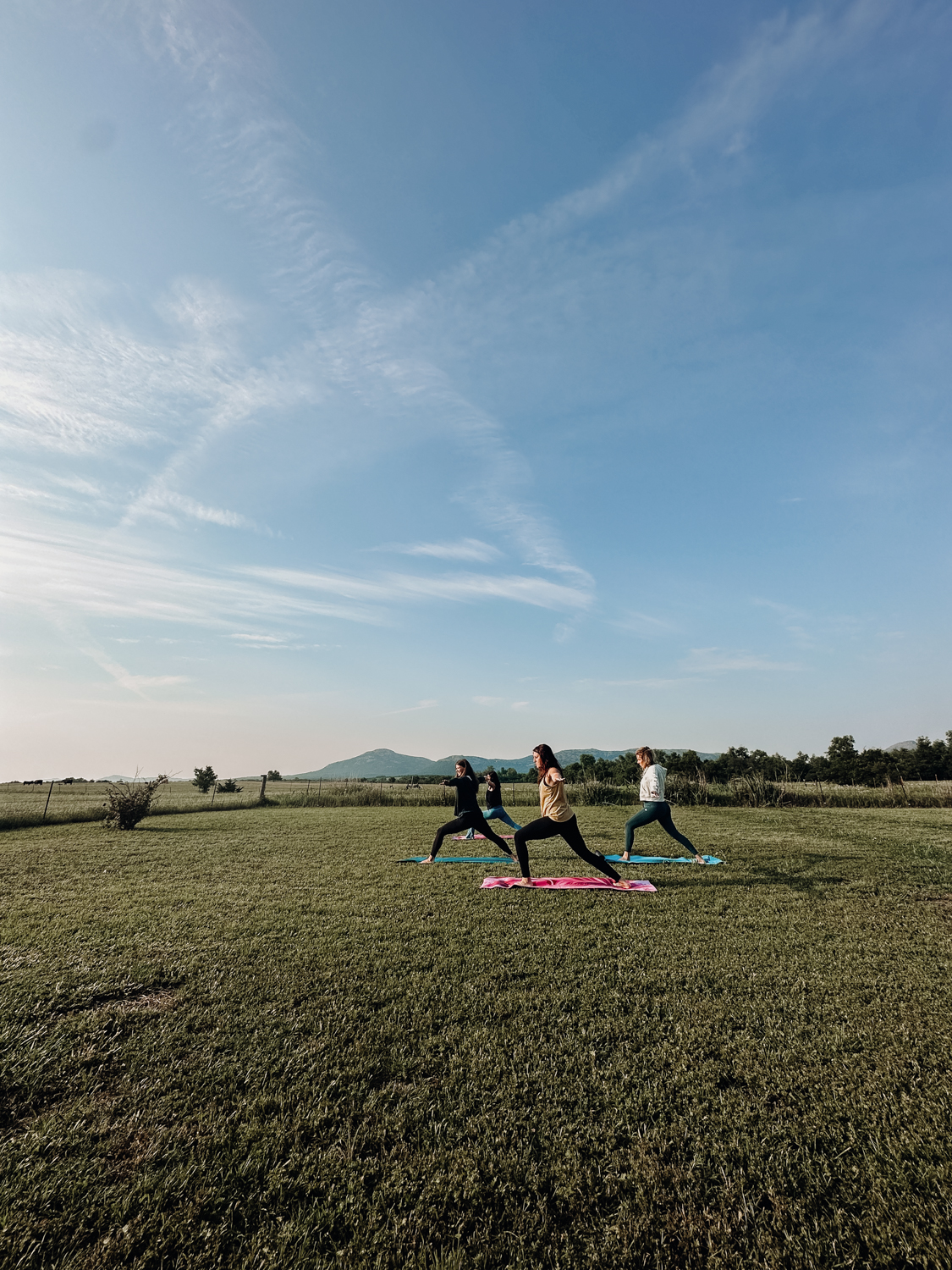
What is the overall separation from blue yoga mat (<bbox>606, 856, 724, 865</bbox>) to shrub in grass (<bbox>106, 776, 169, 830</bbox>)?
1475 cm

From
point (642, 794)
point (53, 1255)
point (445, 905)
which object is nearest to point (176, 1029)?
point (53, 1255)

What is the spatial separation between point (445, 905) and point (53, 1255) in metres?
5.51

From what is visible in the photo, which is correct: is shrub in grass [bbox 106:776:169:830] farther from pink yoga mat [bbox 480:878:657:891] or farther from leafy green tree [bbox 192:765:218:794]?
leafy green tree [bbox 192:765:218:794]

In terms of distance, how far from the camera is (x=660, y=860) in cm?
1055

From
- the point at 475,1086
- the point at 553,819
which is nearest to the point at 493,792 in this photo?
the point at 553,819

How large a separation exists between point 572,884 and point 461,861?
9.75 feet

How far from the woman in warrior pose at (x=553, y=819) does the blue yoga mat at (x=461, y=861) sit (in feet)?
8.89

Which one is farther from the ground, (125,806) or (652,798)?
(652,798)

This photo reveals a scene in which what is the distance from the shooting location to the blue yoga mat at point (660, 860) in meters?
10.4

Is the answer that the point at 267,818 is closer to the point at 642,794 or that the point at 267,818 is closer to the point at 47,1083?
the point at 642,794

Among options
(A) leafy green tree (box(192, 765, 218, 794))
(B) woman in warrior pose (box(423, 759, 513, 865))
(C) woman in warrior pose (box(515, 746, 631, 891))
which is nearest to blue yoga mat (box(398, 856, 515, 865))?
(B) woman in warrior pose (box(423, 759, 513, 865))

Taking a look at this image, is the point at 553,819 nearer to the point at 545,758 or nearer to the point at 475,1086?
the point at 545,758

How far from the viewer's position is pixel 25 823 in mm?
16906

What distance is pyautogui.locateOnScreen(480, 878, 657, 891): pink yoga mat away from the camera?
8.38 m
